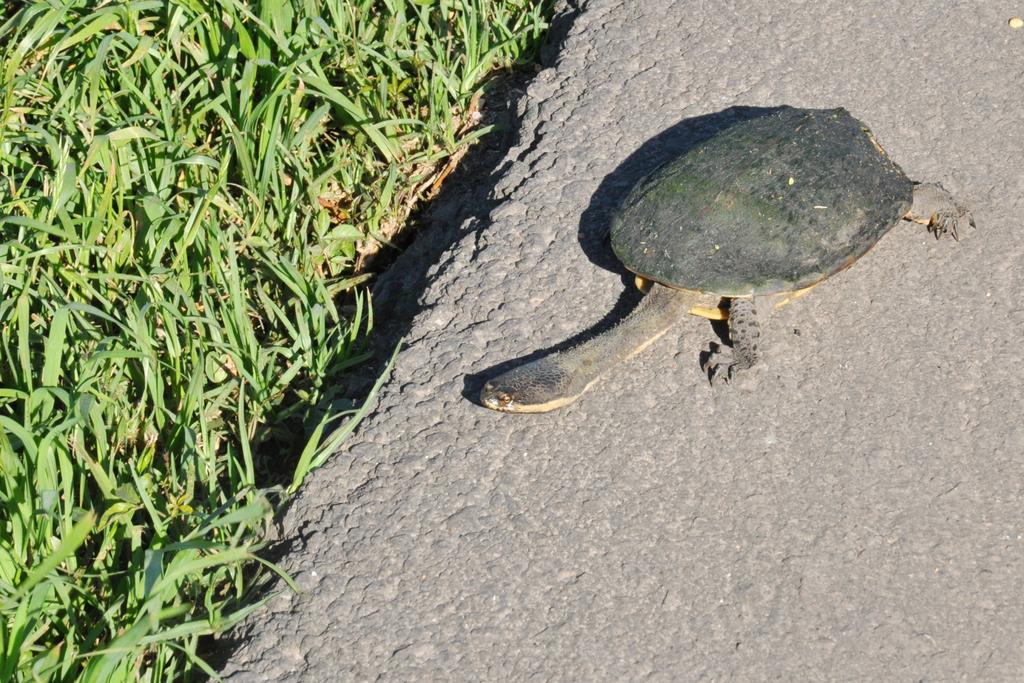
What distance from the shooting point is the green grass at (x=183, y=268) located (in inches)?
108

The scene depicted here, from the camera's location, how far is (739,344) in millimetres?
3047

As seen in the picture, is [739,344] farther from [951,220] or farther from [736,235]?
[951,220]

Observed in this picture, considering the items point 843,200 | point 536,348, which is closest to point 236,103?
point 536,348

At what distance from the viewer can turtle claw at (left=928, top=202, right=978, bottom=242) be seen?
3.32 metres

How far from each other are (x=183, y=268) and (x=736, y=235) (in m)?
1.76

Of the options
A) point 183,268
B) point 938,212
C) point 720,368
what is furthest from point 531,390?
point 938,212

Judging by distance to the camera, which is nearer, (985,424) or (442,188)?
(985,424)

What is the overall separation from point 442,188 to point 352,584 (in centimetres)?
177

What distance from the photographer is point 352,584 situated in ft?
8.93

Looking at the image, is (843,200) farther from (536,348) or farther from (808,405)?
(536,348)

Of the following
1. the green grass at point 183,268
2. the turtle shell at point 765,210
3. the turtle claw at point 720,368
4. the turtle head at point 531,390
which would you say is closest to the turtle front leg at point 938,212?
the turtle shell at point 765,210

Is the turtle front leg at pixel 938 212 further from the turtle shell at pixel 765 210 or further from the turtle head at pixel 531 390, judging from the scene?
the turtle head at pixel 531 390

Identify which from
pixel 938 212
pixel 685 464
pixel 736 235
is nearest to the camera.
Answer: pixel 685 464

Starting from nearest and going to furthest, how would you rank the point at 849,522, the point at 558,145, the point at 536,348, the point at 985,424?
the point at 849,522 < the point at 985,424 < the point at 536,348 < the point at 558,145
